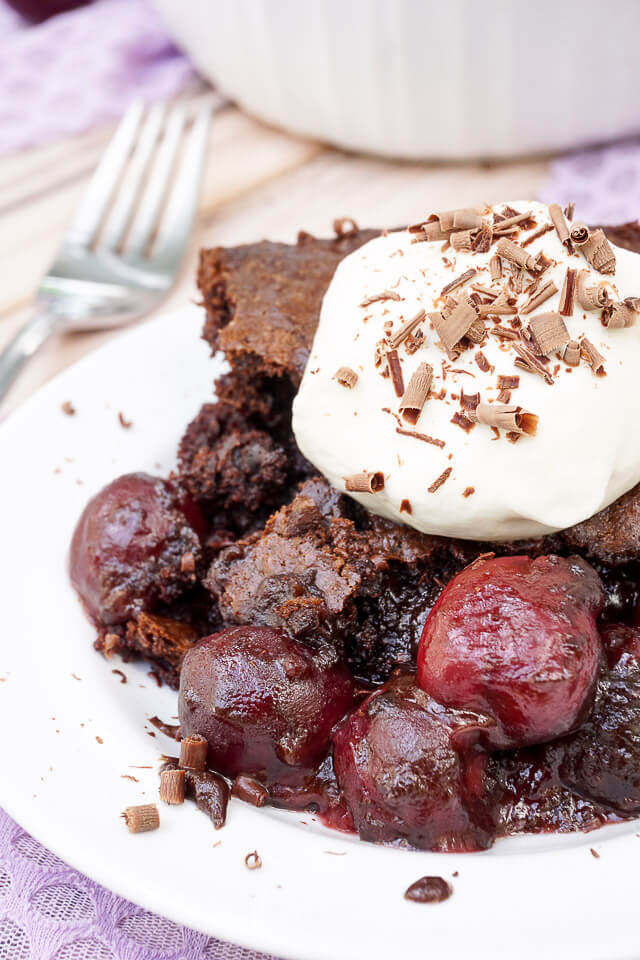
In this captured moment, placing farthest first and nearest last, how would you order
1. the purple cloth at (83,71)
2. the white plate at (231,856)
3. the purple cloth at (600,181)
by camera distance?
1. the purple cloth at (83,71)
2. the purple cloth at (600,181)
3. the white plate at (231,856)

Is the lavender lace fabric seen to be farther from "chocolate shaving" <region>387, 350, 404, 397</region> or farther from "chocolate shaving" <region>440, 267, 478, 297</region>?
"chocolate shaving" <region>440, 267, 478, 297</region>

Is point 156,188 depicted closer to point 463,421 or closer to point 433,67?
point 433,67

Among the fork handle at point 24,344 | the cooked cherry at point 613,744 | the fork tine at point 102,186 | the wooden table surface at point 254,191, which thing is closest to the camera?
the cooked cherry at point 613,744

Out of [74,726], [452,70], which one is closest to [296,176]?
[452,70]

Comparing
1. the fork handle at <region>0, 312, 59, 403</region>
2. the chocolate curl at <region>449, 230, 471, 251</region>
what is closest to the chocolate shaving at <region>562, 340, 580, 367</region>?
the chocolate curl at <region>449, 230, 471, 251</region>

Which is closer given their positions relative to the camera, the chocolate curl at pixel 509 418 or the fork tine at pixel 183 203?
the chocolate curl at pixel 509 418

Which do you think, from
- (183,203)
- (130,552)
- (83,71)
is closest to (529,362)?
(130,552)

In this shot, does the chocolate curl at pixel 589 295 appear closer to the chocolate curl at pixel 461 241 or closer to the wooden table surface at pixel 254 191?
the chocolate curl at pixel 461 241

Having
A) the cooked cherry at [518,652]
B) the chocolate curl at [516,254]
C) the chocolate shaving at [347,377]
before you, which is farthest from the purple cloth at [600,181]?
the cooked cherry at [518,652]
